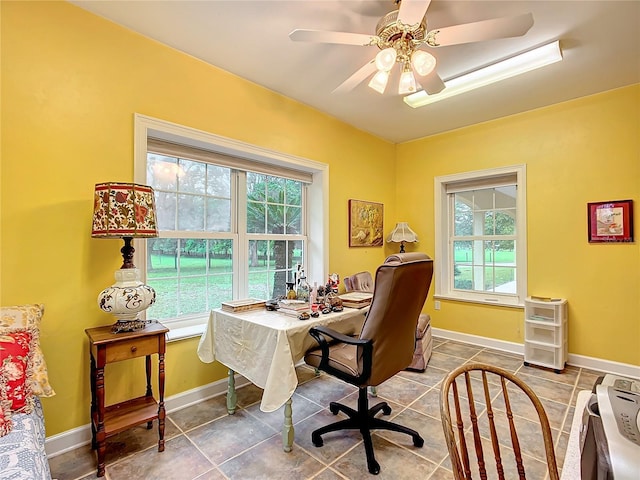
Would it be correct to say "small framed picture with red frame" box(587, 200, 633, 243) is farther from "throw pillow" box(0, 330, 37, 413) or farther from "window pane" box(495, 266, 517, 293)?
"throw pillow" box(0, 330, 37, 413)

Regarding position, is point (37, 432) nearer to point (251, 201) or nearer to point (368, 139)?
point (251, 201)

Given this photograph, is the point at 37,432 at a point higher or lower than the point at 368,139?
lower

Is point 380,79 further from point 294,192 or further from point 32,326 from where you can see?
point 32,326

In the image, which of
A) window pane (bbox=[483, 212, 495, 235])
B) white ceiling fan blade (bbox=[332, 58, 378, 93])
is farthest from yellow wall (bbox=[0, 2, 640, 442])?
white ceiling fan blade (bbox=[332, 58, 378, 93])

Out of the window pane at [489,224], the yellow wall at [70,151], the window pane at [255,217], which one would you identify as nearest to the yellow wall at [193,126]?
the yellow wall at [70,151]

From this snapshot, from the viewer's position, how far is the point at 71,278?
6.13 ft

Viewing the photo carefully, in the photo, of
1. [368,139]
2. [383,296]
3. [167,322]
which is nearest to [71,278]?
[167,322]

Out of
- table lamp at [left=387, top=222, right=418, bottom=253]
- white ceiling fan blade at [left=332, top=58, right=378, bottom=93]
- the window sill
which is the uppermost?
white ceiling fan blade at [left=332, top=58, right=378, bottom=93]

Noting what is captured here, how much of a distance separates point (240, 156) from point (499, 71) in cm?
234

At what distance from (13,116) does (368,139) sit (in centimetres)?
337

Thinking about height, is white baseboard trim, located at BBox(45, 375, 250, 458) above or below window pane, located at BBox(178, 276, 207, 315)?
below

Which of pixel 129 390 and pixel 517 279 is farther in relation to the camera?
pixel 517 279

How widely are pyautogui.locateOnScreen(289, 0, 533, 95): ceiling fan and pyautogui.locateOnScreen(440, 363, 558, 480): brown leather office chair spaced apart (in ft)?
5.30

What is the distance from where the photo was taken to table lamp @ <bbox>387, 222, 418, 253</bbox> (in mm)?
4129
